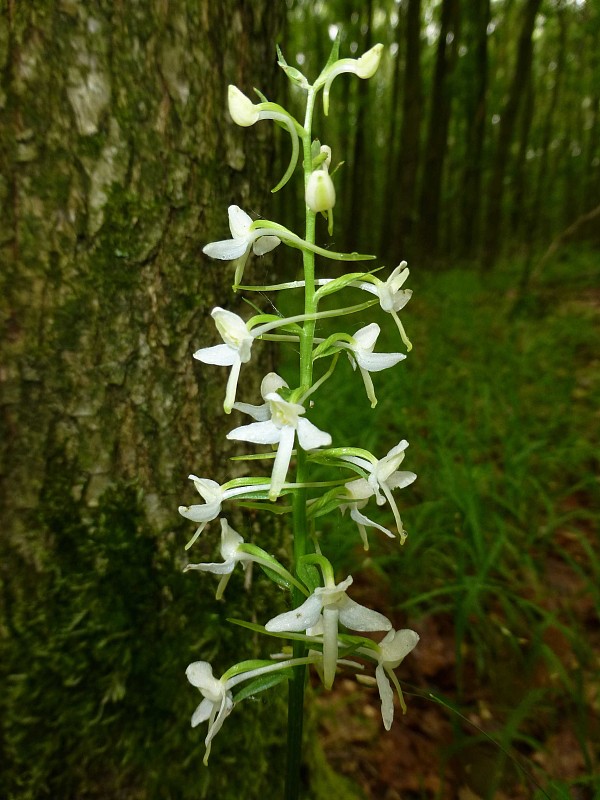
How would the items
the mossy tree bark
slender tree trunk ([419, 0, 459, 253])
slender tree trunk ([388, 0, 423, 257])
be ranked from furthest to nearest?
slender tree trunk ([419, 0, 459, 253]), slender tree trunk ([388, 0, 423, 257]), the mossy tree bark

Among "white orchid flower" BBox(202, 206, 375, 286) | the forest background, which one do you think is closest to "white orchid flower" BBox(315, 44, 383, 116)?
"white orchid flower" BBox(202, 206, 375, 286)

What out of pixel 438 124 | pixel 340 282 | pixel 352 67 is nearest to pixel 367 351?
pixel 340 282

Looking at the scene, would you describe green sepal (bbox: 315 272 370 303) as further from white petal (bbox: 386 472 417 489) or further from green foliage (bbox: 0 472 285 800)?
green foliage (bbox: 0 472 285 800)

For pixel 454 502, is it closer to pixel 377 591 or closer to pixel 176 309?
pixel 377 591

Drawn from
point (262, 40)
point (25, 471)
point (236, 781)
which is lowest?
point (236, 781)

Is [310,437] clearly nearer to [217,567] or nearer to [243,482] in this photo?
[243,482]

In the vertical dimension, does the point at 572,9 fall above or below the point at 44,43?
above

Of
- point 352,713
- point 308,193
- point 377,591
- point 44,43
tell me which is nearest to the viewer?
point 308,193

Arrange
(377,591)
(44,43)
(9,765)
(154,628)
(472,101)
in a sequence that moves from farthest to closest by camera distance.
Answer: (472,101) < (377,591) < (154,628) < (9,765) < (44,43)

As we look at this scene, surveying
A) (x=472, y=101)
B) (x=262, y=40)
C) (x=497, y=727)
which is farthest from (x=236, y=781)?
(x=472, y=101)
